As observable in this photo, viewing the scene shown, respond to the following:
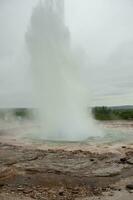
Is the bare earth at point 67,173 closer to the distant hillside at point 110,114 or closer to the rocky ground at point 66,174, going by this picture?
the rocky ground at point 66,174

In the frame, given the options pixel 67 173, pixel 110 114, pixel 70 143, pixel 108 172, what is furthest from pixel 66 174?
pixel 110 114

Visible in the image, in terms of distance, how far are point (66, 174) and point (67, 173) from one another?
138mm

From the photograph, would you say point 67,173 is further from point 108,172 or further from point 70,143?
point 70,143

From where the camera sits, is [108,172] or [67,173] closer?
[67,173]

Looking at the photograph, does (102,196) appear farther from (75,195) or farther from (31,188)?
(31,188)

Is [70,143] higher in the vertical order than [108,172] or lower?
higher

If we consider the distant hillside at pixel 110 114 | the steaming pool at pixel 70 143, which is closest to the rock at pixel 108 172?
the steaming pool at pixel 70 143

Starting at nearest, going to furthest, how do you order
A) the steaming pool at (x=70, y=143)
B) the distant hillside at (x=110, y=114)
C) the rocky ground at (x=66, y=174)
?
the rocky ground at (x=66, y=174) < the steaming pool at (x=70, y=143) < the distant hillside at (x=110, y=114)

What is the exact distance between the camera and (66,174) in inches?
497

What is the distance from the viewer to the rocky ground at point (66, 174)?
33.8ft

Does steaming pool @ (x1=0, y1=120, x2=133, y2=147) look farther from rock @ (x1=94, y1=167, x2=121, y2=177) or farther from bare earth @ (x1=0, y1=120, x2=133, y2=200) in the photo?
rock @ (x1=94, y1=167, x2=121, y2=177)

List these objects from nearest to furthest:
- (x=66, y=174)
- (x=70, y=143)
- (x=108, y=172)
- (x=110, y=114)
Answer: (x=66, y=174) → (x=108, y=172) → (x=70, y=143) → (x=110, y=114)

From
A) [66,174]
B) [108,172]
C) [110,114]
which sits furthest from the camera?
[110,114]

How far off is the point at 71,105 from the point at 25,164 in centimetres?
1412
